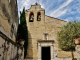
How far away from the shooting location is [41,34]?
1316 centimetres

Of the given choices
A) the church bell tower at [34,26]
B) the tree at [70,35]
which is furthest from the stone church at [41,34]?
the tree at [70,35]

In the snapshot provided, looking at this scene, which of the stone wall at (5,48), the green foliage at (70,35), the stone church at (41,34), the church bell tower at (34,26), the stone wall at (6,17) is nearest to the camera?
the stone wall at (5,48)

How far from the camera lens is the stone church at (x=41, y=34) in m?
12.3

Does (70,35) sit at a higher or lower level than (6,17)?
lower

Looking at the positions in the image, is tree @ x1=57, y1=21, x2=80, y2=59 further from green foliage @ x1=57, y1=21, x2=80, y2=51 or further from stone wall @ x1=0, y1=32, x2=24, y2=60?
stone wall @ x1=0, y1=32, x2=24, y2=60

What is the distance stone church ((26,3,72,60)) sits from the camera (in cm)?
1230

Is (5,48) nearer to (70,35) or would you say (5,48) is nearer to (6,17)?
(6,17)

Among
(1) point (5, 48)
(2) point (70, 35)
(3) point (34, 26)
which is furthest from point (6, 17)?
(3) point (34, 26)

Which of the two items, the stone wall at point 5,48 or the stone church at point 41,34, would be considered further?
the stone church at point 41,34

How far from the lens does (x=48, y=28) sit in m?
13.5

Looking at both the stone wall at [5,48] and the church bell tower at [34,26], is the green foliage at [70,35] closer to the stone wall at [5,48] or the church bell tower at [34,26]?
the church bell tower at [34,26]

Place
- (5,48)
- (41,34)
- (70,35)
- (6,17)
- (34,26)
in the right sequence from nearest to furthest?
(5,48) < (6,17) < (70,35) < (41,34) < (34,26)

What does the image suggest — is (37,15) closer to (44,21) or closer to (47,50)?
(44,21)

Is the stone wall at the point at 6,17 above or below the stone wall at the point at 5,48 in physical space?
above
